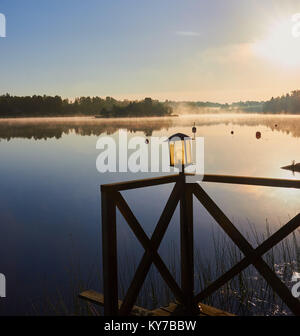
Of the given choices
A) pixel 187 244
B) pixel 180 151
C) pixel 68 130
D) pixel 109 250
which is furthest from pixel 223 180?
pixel 68 130

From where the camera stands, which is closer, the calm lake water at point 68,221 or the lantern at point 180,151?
the lantern at point 180,151

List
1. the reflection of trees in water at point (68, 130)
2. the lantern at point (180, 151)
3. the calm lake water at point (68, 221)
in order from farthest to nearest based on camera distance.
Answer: the reflection of trees in water at point (68, 130) < the calm lake water at point (68, 221) < the lantern at point (180, 151)

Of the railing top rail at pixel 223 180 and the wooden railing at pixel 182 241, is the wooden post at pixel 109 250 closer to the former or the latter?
the wooden railing at pixel 182 241

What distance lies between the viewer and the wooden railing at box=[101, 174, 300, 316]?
361cm

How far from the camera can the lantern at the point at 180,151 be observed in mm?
4375

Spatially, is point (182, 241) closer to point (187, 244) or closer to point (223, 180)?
point (187, 244)

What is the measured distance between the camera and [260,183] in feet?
12.2

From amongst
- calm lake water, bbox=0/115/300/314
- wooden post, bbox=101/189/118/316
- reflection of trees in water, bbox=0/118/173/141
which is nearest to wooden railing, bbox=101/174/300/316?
wooden post, bbox=101/189/118/316

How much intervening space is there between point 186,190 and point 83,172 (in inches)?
1156

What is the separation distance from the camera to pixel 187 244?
4.34 meters

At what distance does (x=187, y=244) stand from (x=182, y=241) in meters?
0.06

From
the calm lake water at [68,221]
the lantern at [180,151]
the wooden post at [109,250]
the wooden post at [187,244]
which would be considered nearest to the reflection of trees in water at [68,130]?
the calm lake water at [68,221]

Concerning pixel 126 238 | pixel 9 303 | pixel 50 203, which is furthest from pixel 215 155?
pixel 9 303

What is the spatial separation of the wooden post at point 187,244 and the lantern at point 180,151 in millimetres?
203
